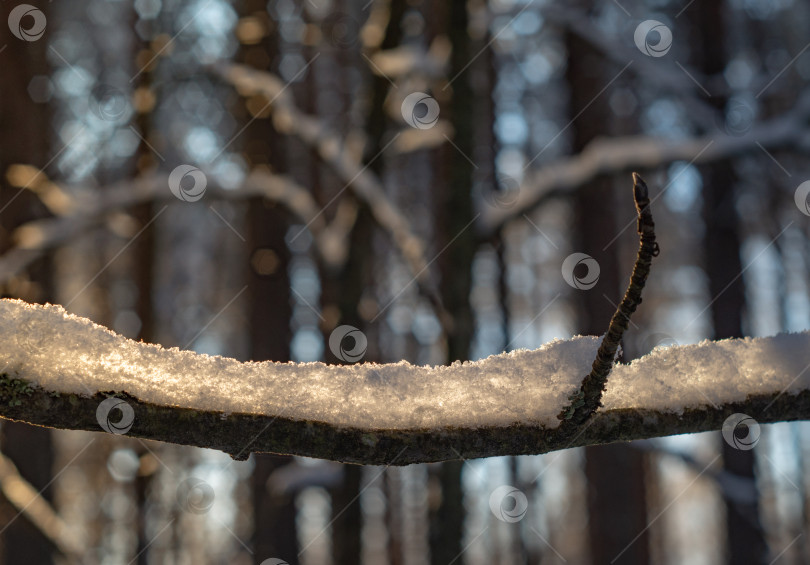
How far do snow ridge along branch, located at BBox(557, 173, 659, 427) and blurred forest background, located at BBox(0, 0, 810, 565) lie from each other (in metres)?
1.95

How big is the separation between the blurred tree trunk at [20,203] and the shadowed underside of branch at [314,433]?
445 centimetres

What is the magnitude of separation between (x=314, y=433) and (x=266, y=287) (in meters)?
4.73

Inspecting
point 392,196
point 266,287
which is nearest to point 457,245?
point 392,196

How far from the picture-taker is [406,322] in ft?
36.3

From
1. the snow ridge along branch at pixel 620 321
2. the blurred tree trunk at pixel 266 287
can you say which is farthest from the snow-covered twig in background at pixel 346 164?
the snow ridge along branch at pixel 620 321

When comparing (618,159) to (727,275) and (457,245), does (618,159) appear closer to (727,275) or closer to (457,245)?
(457,245)

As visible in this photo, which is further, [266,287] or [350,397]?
[266,287]

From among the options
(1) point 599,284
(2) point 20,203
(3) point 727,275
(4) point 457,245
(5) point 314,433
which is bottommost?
(5) point 314,433

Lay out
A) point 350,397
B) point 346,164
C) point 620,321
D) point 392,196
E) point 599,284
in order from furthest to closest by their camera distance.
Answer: point 599,284
point 392,196
point 346,164
point 350,397
point 620,321

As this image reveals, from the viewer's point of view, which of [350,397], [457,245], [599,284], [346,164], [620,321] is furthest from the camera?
[599,284]

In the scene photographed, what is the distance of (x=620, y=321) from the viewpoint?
0.77 metres

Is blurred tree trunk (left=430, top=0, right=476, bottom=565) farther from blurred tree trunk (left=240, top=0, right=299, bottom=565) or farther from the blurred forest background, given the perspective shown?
blurred tree trunk (left=240, top=0, right=299, bottom=565)

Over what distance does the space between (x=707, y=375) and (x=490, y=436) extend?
0.41 m

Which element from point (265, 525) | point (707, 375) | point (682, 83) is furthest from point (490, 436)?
point (265, 525)
